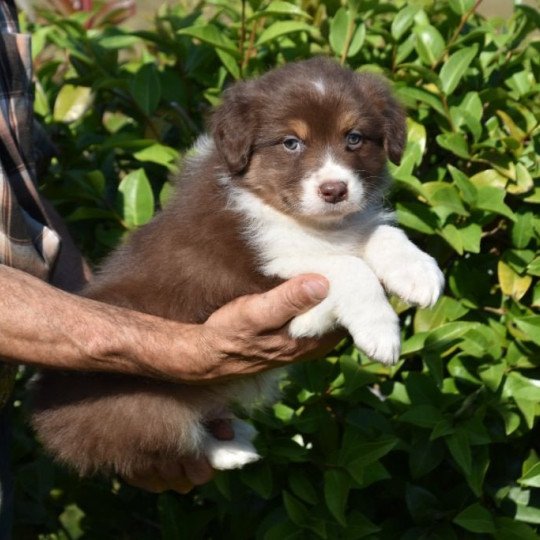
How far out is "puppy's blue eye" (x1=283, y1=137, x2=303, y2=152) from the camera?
3.83 metres

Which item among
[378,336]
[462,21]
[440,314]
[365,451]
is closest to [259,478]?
[365,451]

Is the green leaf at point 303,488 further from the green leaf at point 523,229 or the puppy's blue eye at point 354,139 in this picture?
the puppy's blue eye at point 354,139

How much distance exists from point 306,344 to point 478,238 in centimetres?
98

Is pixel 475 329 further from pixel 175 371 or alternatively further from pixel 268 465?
pixel 175 371

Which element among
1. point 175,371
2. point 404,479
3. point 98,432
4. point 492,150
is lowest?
point 404,479

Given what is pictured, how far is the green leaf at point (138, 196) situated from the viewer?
4539 mm

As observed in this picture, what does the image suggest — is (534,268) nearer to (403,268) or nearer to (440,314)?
(440,314)

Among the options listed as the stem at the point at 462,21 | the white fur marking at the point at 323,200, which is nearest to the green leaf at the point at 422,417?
the white fur marking at the point at 323,200

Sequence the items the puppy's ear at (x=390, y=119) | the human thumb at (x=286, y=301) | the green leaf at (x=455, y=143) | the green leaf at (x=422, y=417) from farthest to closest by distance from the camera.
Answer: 1. the green leaf at (x=455, y=143)
2. the green leaf at (x=422, y=417)
3. the puppy's ear at (x=390, y=119)
4. the human thumb at (x=286, y=301)

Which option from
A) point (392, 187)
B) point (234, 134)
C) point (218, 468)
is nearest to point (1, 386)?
point (218, 468)

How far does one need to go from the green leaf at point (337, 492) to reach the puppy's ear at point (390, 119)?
4.03 feet

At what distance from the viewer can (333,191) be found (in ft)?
12.0

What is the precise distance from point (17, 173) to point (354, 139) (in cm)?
120

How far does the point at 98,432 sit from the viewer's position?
382 centimetres
